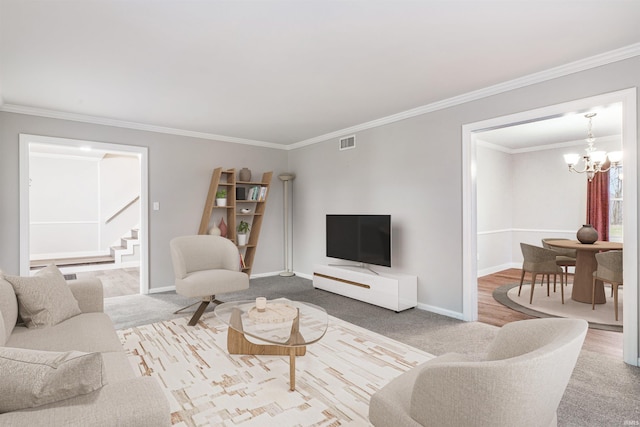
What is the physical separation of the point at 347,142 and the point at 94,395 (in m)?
4.48

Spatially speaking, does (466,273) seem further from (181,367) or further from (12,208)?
(12,208)

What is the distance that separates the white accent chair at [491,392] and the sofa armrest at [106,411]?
815mm

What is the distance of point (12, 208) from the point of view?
156 inches

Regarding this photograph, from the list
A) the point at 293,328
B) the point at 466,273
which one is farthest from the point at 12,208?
the point at 466,273

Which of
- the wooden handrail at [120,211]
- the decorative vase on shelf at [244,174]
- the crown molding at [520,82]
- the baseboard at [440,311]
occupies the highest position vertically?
the crown molding at [520,82]

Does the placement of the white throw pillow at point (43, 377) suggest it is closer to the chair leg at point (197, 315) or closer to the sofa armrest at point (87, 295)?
the sofa armrest at point (87, 295)

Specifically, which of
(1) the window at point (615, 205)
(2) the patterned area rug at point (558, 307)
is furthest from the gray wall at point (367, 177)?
(1) the window at point (615, 205)

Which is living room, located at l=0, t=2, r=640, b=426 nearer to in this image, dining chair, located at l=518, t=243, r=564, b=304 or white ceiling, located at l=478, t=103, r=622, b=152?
white ceiling, located at l=478, t=103, r=622, b=152

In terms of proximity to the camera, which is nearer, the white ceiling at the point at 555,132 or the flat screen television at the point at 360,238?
the flat screen television at the point at 360,238

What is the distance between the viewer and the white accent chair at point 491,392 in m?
1.10

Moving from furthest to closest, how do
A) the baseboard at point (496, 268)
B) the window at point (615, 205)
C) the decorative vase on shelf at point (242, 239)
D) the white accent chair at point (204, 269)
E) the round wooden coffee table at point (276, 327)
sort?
1. the baseboard at point (496, 268)
2. the window at point (615, 205)
3. the decorative vase on shelf at point (242, 239)
4. the white accent chair at point (204, 269)
5. the round wooden coffee table at point (276, 327)

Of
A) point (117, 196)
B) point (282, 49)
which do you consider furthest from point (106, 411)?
point (117, 196)

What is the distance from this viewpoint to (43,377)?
1081 millimetres

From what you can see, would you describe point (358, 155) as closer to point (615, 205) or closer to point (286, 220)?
point (286, 220)
